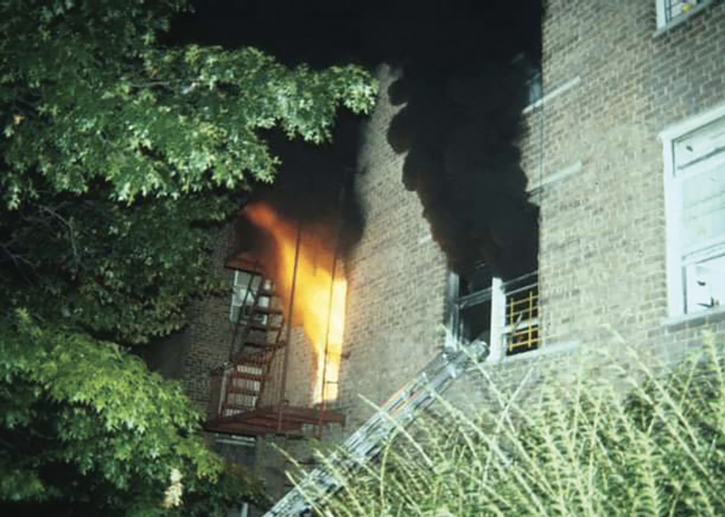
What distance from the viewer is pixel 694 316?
22.8ft

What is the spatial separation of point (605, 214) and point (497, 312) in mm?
2069

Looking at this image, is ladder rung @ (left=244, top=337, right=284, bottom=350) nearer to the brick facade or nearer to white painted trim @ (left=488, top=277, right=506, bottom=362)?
white painted trim @ (left=488, top=277, right=506, bottom=362)

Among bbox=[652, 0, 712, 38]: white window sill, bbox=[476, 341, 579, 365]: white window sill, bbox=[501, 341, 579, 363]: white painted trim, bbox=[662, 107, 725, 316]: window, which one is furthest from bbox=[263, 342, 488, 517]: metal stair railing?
bbox=[652, 0, 712, 38]: white window sill

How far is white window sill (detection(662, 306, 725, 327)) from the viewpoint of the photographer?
22.2 feet

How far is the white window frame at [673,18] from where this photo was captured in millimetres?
7621

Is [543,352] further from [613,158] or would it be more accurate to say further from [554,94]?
[554,94]

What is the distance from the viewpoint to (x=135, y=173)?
663 centimetres

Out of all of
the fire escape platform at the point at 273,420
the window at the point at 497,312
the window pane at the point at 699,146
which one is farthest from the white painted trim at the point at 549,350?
the fire escape platform at the point at 273,420

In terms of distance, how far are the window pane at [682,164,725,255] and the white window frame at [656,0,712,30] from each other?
1.57m

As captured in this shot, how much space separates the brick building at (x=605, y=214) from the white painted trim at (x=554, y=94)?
2cm

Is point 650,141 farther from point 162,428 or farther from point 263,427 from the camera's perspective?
point 263,427

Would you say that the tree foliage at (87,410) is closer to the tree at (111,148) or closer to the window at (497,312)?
the tree at (111,148)

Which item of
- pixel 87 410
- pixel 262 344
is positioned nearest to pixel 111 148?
pixel 87 410

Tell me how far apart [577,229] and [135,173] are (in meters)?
4.52
